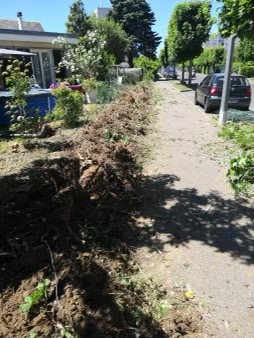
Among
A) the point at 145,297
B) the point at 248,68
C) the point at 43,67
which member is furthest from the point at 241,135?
the point at 248,68

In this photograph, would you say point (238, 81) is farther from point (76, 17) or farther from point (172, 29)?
point (76, 17)

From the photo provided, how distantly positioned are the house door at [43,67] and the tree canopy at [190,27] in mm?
10112

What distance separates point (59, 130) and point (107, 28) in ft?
105

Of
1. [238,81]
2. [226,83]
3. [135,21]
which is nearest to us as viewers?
[226,83]

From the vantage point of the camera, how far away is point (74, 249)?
3.55 metres

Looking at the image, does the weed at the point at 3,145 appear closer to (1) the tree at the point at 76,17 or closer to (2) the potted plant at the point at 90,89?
(2) the potted plant at the point at 90,89

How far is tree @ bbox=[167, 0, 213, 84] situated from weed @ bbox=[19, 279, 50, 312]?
2516 cm

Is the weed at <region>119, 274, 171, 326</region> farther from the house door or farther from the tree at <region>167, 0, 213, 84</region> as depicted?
the tree at <region>167, 0, 213, 84</region>

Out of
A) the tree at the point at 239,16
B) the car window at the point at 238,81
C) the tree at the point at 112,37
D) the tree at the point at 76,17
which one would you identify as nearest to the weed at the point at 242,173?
the tree at the point at 239,16

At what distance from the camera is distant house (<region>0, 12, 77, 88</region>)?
19141mm

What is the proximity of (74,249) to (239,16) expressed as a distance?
4.78 m

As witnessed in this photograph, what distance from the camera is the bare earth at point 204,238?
9.83 ft

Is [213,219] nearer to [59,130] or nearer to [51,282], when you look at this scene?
[51,282]

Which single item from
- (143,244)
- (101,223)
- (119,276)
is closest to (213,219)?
(143,244)
